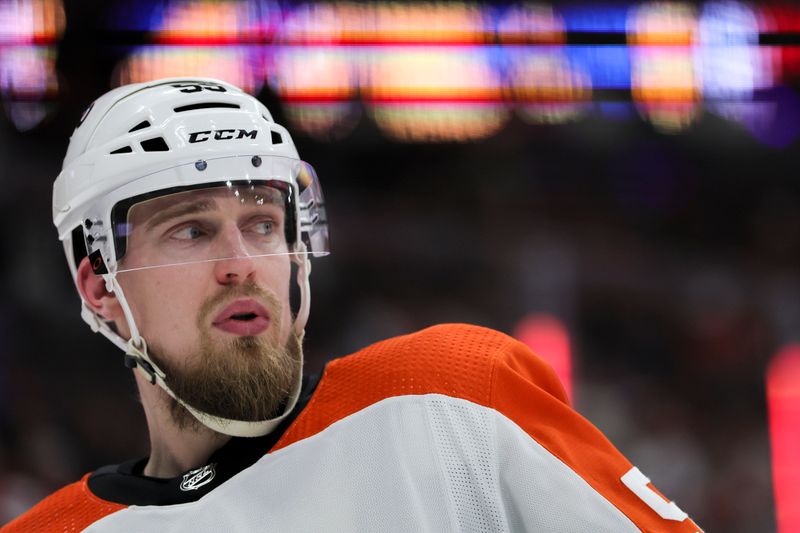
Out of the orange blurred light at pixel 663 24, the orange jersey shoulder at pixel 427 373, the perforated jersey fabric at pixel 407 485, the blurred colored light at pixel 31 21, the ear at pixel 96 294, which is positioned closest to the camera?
the perforated jersey fabric at pixel 407 485

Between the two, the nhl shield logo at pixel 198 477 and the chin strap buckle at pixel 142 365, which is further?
the chin strap buckle at pixel 142 365

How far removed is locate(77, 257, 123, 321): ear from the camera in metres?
1.65

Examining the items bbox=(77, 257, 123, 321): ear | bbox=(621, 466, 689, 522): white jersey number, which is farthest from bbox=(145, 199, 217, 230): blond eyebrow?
bbox=(621, 466, 689, 522): white jersey number

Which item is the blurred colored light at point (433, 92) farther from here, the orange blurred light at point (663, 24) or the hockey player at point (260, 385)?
the hockey player at point (260, 385)

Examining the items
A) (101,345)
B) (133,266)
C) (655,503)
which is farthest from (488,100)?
(655,503)

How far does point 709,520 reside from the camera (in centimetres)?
392

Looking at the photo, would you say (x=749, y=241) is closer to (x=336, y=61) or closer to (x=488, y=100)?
(x=488, y=100)

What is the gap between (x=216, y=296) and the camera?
147 centimetres

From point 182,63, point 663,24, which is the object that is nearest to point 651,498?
point 182,63

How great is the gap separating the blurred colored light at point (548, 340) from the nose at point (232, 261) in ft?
9.17

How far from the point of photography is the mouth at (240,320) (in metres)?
1.46

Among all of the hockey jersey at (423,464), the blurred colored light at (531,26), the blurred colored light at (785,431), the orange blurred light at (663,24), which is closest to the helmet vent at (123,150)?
the hockey jersey at (423,464)

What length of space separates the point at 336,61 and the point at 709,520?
2383 millimetres

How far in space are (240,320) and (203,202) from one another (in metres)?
0.20
